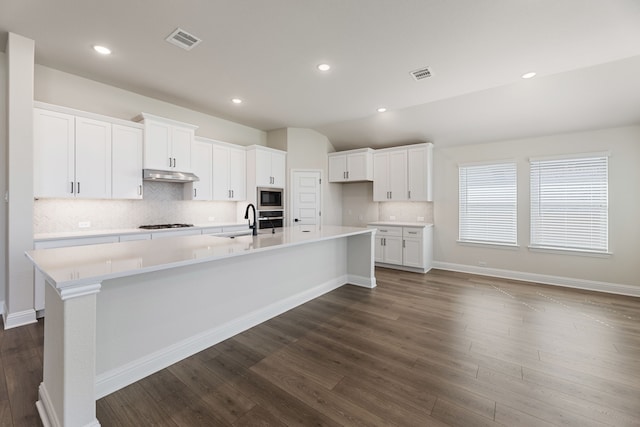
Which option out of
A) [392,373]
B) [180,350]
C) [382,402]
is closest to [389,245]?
[392,373]

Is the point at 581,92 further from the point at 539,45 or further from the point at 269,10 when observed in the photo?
the point at 269,10

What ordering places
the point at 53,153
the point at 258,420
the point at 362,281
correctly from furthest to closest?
1. the point at 362,281
2. the point at 53,153
3. the point at 258,420

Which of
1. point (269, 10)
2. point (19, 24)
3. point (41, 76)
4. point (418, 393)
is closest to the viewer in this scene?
point (418, 393)

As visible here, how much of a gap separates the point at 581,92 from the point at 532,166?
4.58ft

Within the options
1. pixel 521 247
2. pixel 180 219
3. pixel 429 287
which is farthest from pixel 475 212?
pixel 180 219

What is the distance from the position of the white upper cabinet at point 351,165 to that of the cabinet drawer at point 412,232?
1.40 metres

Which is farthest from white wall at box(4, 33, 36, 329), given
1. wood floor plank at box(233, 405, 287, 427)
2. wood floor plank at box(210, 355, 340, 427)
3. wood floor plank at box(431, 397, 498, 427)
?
wood floor plank at box(431, 397, 498, 427)

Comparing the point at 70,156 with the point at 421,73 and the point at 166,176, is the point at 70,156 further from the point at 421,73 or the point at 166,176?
the point at 421,73

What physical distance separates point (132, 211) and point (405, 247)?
15.9 feet

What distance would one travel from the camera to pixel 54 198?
Result: 3.46m

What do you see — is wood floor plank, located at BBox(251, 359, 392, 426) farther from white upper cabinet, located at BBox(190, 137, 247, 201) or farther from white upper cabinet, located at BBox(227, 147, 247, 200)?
white upper cabinet, located at BBox(227, 147, 247, 200)

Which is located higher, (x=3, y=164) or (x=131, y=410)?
(x=3, y=164)

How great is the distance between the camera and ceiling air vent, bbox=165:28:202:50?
2.75 m

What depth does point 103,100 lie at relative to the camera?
3934 millimetres
